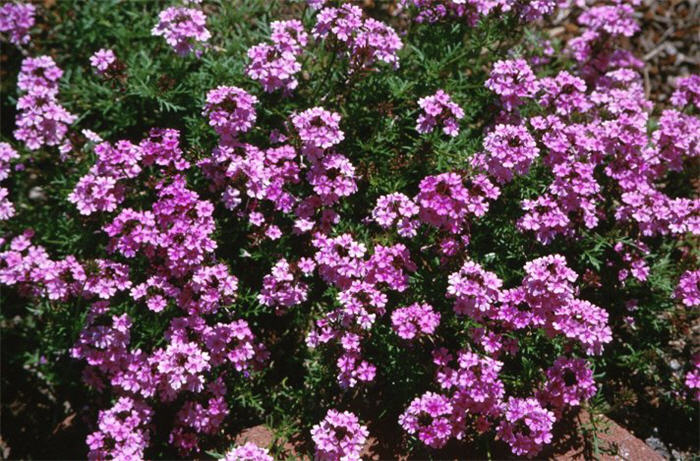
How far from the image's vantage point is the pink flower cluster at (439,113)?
440 cm

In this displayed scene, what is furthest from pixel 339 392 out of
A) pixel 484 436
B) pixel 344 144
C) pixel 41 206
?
pixel 41 206

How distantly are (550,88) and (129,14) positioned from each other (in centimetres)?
354

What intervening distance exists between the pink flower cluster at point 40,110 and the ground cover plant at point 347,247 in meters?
0.02

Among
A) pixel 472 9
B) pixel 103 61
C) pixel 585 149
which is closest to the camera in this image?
pixel 585 149

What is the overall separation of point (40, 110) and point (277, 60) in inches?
71.5

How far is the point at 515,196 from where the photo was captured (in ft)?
15.4

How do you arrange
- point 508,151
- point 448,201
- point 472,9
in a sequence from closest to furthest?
point 448,201, point 508,151, point 472,9

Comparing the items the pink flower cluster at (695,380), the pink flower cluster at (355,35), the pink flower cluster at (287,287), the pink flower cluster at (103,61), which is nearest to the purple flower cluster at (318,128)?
the pink flower cluster at (355,35)

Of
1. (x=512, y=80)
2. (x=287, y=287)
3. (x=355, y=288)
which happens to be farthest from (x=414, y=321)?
(x=512, y=80)

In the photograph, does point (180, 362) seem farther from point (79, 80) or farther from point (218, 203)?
point (79, 80)

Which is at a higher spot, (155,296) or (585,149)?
(585,149)

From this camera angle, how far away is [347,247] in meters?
4.18

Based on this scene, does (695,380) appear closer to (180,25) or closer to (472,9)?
(472,9)

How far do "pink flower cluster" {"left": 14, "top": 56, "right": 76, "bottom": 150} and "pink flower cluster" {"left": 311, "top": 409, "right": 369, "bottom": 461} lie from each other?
293cm
